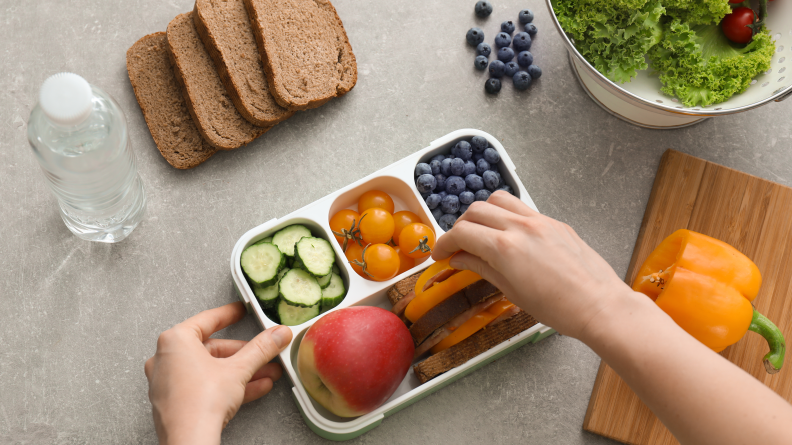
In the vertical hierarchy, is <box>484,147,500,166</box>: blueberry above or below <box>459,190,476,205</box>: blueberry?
A: above

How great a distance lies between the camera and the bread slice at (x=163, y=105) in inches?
64.0

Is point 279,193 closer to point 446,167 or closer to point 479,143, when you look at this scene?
point 446,167

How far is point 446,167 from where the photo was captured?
1.54 metres

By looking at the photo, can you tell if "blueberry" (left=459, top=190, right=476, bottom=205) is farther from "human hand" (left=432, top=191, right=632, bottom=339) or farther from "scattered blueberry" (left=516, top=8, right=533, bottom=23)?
"scattered blueberry" (left=516, top=8, right=533, bottom=23)

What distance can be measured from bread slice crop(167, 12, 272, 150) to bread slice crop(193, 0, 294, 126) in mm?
23

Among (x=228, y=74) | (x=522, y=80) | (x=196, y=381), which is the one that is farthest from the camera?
(x=522, y=80)

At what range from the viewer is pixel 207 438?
1.09m

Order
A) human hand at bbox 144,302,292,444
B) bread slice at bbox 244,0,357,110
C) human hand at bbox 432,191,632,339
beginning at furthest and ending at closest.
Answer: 1. bread slice at bbox 244,0,357,110
2. human hand at bbox 144,302,292,444
3. human hand at bbox 432,191,632,339

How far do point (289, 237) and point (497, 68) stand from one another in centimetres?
85

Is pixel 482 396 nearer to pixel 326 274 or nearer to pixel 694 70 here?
pixel 326 274

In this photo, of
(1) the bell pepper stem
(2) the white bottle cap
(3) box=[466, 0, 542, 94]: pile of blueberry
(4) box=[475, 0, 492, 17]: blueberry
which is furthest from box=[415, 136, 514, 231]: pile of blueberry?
(2) the white bottle cap

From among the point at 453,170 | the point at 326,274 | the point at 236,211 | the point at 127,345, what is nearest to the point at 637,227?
the point at 453,170

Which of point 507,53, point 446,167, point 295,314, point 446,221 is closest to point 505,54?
point 507,53

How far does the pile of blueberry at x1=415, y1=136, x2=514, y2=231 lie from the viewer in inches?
59.9
